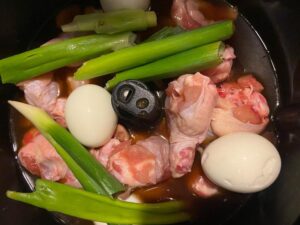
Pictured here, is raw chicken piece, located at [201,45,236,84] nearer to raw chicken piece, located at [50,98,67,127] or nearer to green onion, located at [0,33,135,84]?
green onion, located at [0,33,135,84]

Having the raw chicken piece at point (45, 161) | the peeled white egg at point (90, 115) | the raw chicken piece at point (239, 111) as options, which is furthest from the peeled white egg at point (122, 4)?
the raw chicken piece at point (45, 161)

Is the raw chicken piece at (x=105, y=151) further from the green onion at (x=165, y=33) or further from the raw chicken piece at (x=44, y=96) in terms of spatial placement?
the green onion at (x=165, y=33)

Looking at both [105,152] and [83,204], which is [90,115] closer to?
[105,152]

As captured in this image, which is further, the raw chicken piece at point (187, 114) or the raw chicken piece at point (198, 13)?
the raw chicken piece at point (198, 13)

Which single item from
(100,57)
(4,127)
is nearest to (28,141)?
(4,127)

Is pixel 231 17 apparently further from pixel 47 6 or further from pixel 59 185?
pixel 59 185

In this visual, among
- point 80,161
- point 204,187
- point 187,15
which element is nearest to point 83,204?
point 80,161
